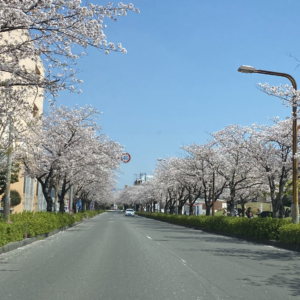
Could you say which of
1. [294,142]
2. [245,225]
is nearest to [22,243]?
[245,225]

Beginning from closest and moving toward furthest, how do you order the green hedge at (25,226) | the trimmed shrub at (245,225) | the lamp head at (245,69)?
the green hedge at (25,226) < the lamp head at (245,69) < the trimmed shrub at (245,225)

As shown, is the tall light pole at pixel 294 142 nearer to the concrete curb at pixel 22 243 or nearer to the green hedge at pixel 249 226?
the green hedge at pixel 249 226

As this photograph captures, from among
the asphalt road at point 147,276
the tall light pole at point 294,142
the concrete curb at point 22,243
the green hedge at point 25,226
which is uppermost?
the tall light pole at point 294,142

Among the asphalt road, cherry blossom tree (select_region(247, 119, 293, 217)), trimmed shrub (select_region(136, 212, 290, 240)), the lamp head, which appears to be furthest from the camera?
cherry blossom tree (select_region(247, 119, 293, 217))

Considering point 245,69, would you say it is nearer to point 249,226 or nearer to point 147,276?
point 249,226

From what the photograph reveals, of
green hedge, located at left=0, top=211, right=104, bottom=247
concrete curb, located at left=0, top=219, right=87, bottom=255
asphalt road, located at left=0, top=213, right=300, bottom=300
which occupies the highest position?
green hedge, located at left=0, top=211, right=104, bottom=247

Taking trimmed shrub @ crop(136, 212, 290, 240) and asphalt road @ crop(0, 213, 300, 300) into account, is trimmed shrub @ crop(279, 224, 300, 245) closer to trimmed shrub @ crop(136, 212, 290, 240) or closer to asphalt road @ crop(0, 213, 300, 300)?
trimmed shrub @ crop(136, 212, 290, 240)

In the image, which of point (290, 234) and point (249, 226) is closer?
point (290, 234)

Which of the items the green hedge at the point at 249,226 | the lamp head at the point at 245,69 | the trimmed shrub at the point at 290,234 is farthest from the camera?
the green hedge at the point at 249,226

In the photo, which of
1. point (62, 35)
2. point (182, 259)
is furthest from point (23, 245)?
point (62, 35)

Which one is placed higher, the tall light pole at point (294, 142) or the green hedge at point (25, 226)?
the tall light pole at point (294, 142)

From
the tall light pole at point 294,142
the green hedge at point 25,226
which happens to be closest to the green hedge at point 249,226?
the tall light pole at point 294,142

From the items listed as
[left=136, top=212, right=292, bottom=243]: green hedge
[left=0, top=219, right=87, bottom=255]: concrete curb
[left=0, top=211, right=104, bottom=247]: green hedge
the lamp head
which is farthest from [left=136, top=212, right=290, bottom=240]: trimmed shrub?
[left=0, top=219, right=87, bottom=255]: concrete curb

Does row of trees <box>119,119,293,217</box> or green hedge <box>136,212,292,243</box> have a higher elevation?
row of trees <box>119,119,293,217</box>
